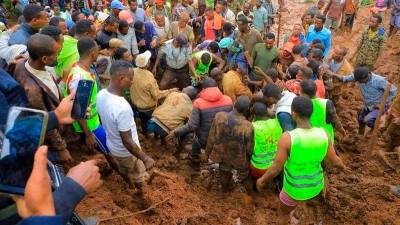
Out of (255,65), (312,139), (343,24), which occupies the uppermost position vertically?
(312,139)

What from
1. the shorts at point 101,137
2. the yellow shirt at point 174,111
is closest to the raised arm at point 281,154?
the shorts at point 101,137

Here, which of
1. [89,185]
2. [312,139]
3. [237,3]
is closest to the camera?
[89,185]

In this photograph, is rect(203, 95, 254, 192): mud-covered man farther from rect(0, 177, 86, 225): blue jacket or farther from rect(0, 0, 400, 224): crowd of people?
rect(0, 177, 86, 225): blue jacket

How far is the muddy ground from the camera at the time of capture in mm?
4414

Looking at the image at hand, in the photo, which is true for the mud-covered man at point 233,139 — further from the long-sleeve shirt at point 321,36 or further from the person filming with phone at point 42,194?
the long-sleeve shirt at point 321,36

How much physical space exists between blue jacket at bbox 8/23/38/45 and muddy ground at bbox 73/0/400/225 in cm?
173

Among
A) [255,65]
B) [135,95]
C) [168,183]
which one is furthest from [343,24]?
[168,183]

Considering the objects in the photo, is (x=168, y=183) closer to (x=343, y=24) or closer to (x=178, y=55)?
(x=178, y=55)

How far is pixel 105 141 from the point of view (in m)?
4.38

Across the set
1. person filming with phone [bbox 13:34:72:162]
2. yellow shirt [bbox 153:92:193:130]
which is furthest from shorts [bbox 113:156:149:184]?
yellow shirt [bbox 153:92:193:130]

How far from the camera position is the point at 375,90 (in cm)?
603

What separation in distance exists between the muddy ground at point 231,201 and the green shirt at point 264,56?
2.29 metres

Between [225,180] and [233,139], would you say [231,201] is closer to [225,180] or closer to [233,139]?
[225,180]

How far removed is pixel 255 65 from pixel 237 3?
5803 mm
